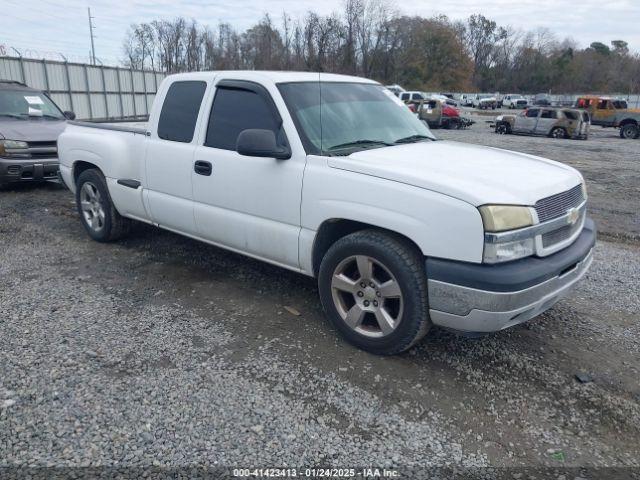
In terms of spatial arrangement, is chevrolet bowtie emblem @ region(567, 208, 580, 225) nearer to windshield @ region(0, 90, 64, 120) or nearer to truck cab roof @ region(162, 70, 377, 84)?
truck cab roof @ region(162, 70, 377, 84)

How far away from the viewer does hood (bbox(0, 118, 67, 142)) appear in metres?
8.45

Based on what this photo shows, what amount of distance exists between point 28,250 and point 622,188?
11.4 metres

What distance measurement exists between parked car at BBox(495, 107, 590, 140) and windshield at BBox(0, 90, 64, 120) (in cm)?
2309

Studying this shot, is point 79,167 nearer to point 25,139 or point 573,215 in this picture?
point 25,139

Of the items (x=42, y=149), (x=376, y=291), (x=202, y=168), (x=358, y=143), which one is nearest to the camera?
(x=376, y=291)

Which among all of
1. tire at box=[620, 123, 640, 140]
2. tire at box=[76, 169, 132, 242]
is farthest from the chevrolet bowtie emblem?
tire at box=[620, 123, 640, 140]

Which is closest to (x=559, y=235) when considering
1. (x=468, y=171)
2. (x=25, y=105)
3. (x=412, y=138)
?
(x=468, y=171)

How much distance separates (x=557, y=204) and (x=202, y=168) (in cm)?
278

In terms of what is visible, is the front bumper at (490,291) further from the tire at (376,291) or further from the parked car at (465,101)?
the parked car at (465,101)

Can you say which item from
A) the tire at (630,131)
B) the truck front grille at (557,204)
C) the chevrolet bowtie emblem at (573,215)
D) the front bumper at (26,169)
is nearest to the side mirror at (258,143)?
the truck front grille at (557,204)

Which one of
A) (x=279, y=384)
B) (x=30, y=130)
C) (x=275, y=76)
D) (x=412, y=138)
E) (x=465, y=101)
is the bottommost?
(x=465, y=101)

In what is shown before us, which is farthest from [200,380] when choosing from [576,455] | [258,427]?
[576,455]

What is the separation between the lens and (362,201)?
11.1 feet

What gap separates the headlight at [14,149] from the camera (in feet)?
27.0
